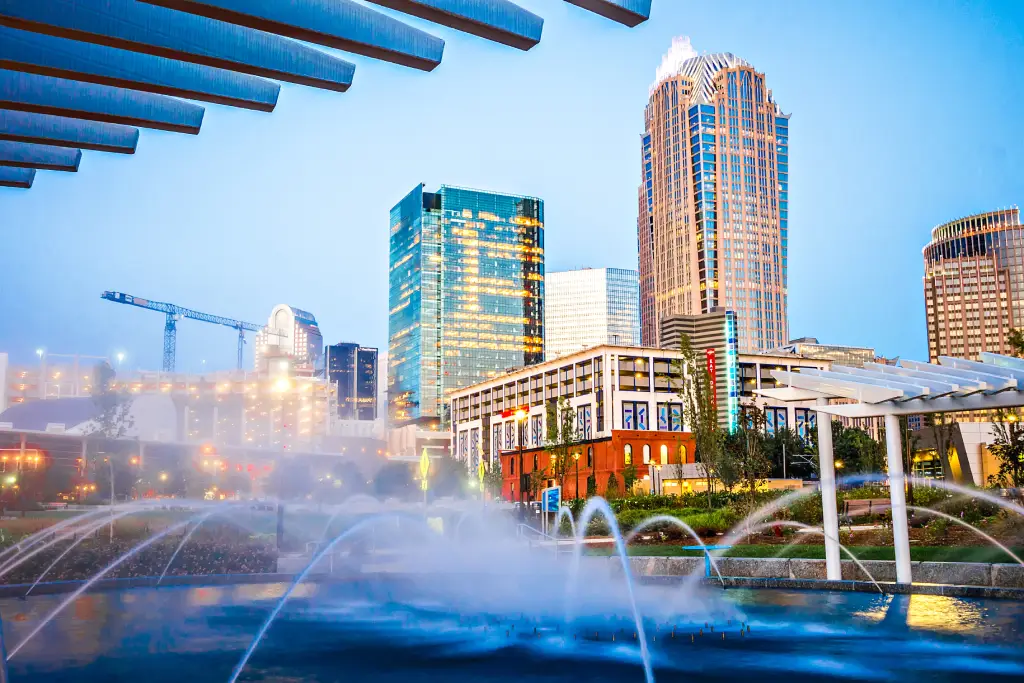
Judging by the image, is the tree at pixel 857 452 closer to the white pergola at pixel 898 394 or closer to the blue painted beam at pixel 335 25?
the white pergola at pixel 898 394

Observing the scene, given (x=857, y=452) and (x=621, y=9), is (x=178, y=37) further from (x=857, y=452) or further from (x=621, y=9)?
(x=857, y=452)

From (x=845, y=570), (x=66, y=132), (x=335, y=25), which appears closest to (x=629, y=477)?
(x=845, y=570)

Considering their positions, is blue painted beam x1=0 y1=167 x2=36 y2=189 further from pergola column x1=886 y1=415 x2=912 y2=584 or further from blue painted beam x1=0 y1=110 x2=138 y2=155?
pergola column x1=886 y1=415 x2=912 y2=584

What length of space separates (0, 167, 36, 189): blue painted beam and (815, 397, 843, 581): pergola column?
1626 centimetres

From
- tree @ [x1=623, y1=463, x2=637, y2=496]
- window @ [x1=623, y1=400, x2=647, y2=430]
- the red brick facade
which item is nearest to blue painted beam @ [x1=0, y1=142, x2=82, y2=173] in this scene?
tree @ [x1=623, y1=463, x2=637, y2=496]

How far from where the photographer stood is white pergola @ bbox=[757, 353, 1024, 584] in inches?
682

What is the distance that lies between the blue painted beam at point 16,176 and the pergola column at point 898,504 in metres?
16.5

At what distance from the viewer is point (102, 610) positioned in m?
18.0

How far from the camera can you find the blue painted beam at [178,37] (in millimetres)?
4746

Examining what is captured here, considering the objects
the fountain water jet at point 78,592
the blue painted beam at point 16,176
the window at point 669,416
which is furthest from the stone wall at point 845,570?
the window at point 669,416

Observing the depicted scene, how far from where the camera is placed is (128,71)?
5.93 m

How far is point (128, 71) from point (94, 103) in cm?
78

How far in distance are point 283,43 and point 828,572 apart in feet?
60.5

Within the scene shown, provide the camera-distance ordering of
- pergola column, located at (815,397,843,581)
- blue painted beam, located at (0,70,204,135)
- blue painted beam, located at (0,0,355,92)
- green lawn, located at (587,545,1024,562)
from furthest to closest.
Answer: green lawn, located at (587,545,1024,562), pergola column, located at (815,397,843,581), blue painted beam, located at (0,70,204,135), blue painted beam, located at (0,0,355,92)
